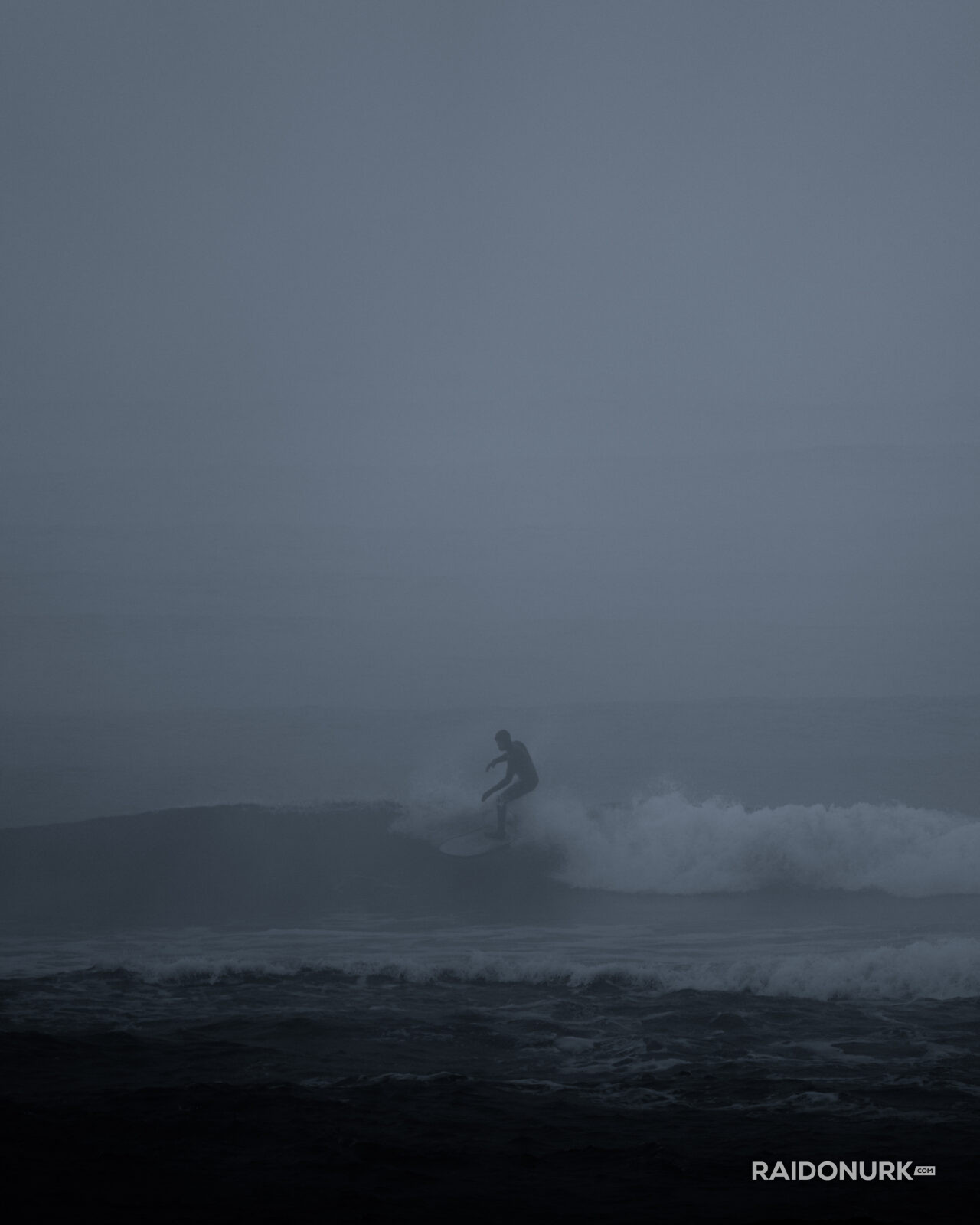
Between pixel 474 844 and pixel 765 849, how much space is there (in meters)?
4.14

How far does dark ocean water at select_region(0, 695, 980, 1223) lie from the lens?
3988mm

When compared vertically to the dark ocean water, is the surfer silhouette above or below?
above

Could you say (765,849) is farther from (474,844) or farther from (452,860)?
(452,860)

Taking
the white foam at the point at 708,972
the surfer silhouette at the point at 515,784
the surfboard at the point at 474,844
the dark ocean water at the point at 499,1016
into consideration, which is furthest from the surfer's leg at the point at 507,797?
the white foam at the point at 708,972

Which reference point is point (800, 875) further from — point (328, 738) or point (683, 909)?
point (328, 738)

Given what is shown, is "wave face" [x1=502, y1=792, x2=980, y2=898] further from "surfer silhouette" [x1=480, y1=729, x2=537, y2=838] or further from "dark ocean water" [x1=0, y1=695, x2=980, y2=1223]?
"surfer silhouette" [x1=480, y1=729, x2=537, y2=838]

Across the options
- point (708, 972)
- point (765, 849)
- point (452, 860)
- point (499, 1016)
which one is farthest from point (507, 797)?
point (499, 1016)

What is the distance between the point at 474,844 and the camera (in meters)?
13.8

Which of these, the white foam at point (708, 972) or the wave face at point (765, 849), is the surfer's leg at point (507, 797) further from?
the white foam at point (708, 972)

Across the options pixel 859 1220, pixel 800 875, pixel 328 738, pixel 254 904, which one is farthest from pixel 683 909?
pixel 328 738

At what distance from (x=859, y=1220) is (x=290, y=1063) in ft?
10.6

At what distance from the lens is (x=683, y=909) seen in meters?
12.0

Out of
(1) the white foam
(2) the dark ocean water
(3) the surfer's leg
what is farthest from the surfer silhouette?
(1) the white foam

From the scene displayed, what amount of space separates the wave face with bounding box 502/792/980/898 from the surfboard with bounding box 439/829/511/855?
1.51ft
